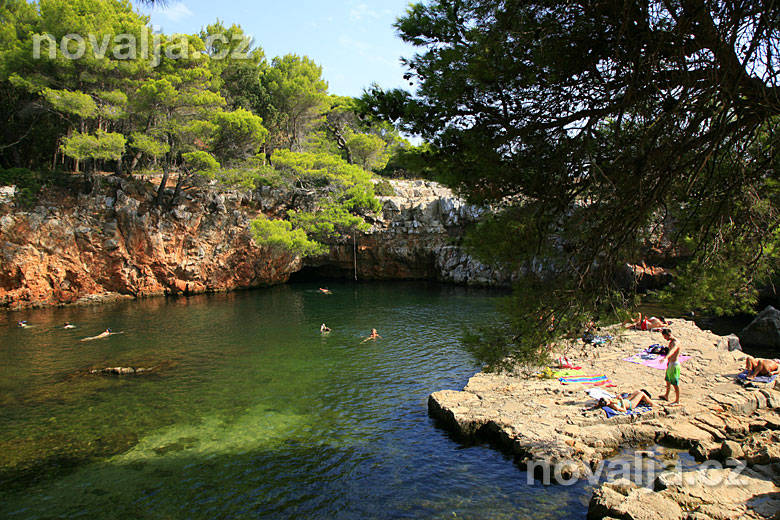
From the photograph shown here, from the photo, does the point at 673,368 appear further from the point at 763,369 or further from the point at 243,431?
the point at 243,431

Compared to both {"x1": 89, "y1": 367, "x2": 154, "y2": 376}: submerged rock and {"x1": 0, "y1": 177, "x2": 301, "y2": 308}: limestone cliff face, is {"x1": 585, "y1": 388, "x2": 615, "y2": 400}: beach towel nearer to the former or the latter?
{"x1": 89, "y1": 367, "x2": 154, "y2": 376}: submerged rock

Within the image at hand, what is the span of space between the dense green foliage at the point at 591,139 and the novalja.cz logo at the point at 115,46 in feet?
96.2

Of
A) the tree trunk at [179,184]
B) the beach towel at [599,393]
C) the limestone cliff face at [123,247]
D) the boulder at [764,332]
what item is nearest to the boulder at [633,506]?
the beach towel at [599,393]

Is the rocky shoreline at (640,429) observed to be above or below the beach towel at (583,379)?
below

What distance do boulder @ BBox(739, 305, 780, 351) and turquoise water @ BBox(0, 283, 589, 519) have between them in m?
12.3

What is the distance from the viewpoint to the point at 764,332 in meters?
18.9

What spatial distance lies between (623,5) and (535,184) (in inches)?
96.8

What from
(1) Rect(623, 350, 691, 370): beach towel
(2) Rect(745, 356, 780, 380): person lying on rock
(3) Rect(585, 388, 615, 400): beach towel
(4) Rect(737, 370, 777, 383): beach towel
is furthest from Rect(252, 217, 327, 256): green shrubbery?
(2) Rect(745, 356, 780, 380): person lying on rock

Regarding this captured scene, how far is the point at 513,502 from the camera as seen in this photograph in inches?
328

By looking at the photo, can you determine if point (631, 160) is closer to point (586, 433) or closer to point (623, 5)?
point (623, 5)

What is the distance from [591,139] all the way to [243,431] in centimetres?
1041

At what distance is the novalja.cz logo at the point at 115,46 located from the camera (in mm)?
27375

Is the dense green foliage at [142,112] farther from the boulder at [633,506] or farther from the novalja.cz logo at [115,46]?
the boulder at [633,506]

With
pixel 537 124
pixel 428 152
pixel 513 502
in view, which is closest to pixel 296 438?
pixel 513 502
